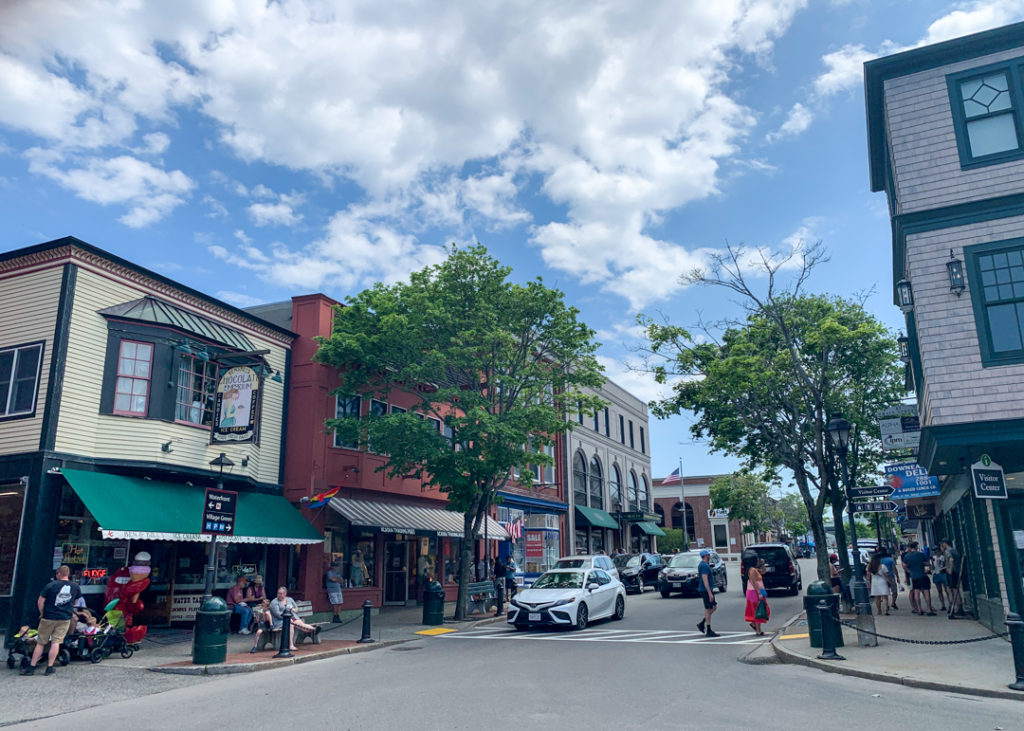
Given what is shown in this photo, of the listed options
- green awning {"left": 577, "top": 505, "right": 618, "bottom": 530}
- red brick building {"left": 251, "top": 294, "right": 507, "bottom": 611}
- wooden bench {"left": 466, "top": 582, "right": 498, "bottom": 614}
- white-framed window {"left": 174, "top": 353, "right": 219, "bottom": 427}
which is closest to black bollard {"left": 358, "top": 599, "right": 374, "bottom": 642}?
red brick building {"left": 251, "top": 294, "right": 507, "bottom": 611}

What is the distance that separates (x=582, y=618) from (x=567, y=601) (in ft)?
2.69

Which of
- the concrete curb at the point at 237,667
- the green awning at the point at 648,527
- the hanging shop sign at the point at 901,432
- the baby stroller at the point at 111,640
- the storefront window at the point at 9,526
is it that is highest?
the hanging shop sign at the point at 901,432

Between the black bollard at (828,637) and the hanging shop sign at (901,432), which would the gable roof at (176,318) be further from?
the hanging shop sign at (901,432)

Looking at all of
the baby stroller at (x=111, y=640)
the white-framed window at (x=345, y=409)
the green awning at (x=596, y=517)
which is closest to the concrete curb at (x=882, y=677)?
the baby stroller at (x=111, y=640)

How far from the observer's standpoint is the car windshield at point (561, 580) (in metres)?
19.5

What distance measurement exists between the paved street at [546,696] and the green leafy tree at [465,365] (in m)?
6.61

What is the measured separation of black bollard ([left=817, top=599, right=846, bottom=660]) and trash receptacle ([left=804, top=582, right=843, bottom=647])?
0.11ft

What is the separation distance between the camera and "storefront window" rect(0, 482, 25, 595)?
15068 mm

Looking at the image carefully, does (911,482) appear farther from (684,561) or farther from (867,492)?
(684,561)

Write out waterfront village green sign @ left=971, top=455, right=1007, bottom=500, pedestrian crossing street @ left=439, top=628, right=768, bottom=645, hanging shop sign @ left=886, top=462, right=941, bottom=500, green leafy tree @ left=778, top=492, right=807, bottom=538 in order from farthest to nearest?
green leafy tree @ left=778, top=492, right=807, bottom=538 → hanging shop sign @ left=886, top=462, right=941, bottom=500 → pedestrian crossing street @ left=439, top=628, right=768, bottom=645 → waterfront village green sign @ left=971, top=455, right=1007, bottom=500

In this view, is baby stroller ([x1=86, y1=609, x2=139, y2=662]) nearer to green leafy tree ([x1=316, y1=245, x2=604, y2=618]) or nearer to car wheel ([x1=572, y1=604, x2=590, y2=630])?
green leafy tree ([x1=316, y1=245, x2=604, y2=618])

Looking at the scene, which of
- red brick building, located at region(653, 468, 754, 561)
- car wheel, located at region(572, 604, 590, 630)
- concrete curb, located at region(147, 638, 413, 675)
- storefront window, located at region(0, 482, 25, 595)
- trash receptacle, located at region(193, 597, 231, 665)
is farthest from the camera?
red brick building, located at region(653, 468, 754, 561)

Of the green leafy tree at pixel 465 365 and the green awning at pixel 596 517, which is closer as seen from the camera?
the green leafy tree at pixel 465 365

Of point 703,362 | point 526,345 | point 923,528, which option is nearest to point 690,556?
point 703,362
